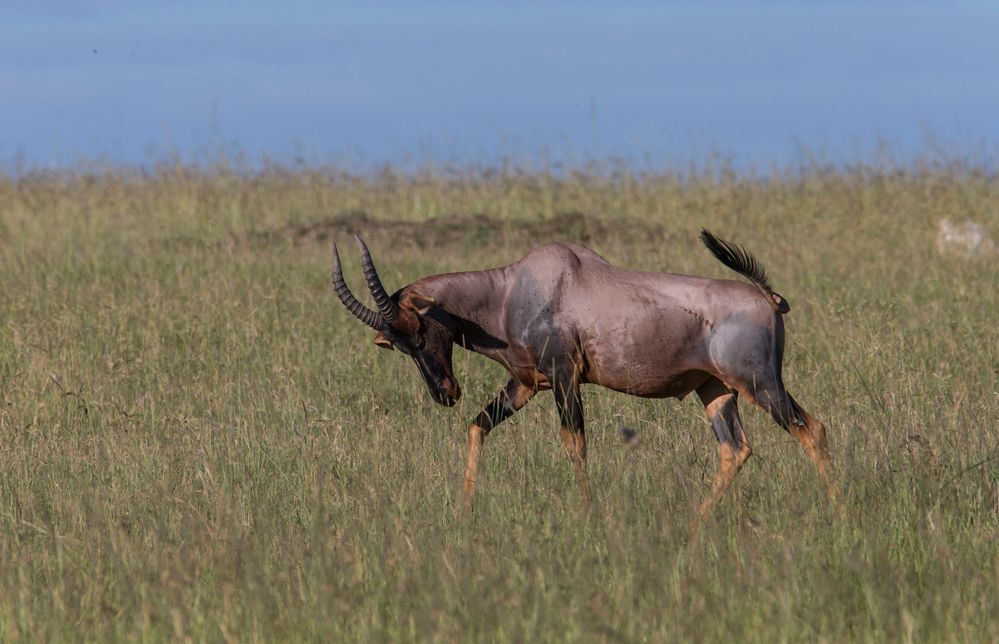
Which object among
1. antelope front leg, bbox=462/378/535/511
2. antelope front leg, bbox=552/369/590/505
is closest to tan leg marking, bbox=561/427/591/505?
antelope front leg, bbox=552/369/590/505

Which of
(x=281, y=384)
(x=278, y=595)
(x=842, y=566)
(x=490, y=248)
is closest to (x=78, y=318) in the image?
(x=281, y=384)

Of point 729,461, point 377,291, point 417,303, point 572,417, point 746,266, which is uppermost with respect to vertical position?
point 746,266

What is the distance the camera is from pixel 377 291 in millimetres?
6773

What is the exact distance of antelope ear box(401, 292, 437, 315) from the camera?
7035 millimetres

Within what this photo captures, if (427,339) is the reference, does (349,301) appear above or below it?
above

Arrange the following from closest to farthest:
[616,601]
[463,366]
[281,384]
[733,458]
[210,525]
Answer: [616,601] < [210,525] < [733,458] < [281,384] < [463,366]

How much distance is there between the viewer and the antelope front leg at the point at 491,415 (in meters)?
6.83

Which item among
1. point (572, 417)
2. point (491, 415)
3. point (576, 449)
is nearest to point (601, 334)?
point (572, 417)

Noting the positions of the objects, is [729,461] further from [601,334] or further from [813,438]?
[601,334]

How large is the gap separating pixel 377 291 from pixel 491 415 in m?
0.88

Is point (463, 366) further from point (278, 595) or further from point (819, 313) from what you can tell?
point (278, 595)

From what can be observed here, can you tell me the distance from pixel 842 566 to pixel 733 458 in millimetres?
1879

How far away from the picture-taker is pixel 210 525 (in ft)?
18.9

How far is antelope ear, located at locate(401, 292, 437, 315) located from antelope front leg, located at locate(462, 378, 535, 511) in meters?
0.59
